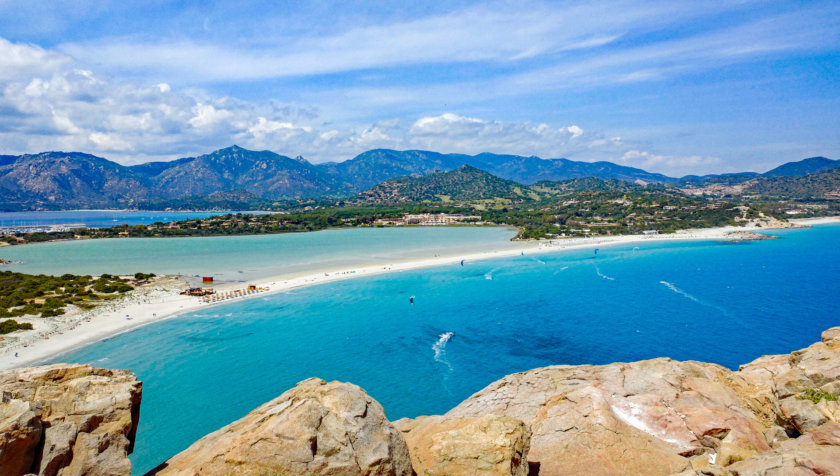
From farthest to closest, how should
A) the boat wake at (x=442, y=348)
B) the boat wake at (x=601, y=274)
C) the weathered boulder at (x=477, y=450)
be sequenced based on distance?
the boat wake at (x=601, y=274) < the boat wake at (x=442, y=348) < the weathered boulder at (x=477, y=450)

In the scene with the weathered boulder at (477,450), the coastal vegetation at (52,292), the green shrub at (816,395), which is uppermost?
the weathered boulder at (477,450)

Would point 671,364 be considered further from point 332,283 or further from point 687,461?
point 332,283

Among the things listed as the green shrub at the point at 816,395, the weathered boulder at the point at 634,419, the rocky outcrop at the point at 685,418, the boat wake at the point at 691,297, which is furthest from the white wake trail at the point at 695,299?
the green shrub at the point at 816,395

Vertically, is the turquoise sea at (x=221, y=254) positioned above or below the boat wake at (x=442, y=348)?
above

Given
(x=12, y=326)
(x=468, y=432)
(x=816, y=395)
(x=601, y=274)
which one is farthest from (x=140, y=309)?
(x=601, y=274)

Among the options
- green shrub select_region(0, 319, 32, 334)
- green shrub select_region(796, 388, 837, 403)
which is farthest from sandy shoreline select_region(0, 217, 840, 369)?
green shrub select_region(796, 388, 837, 403)

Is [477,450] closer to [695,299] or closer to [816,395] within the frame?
[816,395]

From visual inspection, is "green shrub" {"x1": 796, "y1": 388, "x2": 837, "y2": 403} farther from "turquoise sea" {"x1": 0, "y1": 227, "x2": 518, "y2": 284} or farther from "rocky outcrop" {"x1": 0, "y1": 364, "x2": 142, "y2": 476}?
"turquoise sea" {"x1": 0, "y1": 227, "x2": 518, "y2": 284}

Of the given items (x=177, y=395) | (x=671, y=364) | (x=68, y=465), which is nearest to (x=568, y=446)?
(x=671, y=364)

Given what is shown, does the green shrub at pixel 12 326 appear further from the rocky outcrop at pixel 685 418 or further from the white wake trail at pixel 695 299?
the white wake trail at pixel 695 299
